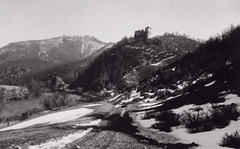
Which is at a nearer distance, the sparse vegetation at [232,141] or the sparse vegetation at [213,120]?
the sparse vegetation at [232,141]

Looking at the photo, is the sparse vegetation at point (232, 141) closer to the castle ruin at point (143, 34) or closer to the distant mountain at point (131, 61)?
the distant mountain at point (131, 61)

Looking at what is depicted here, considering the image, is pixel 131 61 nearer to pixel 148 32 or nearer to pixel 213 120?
pixel 148 32

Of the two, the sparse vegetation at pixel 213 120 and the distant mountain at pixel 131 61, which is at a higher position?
the distant mountain at pixel 131 61

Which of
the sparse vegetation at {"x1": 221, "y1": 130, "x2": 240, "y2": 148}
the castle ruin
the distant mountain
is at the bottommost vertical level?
the sparse vegetation at {"x1": 221, "y1": 130, "x2": 240, "y2": 148}

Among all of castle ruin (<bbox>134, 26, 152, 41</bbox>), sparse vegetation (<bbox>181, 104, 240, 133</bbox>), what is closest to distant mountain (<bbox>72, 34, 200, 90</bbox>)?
castle ruin (<bbox>134, 26, 152, 41</bbox>)

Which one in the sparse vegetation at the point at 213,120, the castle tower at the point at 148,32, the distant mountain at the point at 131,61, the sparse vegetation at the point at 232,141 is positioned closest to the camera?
the sparse vegetation at the point at 232,141

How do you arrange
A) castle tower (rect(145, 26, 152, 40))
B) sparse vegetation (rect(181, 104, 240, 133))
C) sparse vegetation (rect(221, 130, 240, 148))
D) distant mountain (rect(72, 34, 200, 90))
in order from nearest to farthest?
sparse vegetation (rect(221, 130, 240, 148)) < sparse vegetation (rect(181, 104, 240, 133)) < distant mountain (rect(72, 34, 200, 90)) < castle tower (rect(145, 26, 152, 40))

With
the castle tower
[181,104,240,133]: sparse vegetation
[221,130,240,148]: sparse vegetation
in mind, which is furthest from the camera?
the castle tower

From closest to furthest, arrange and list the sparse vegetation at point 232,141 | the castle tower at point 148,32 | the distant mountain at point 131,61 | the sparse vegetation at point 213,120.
Result: the sparse vegetation at point 232,141 < the sparse vegetation at point 213,120 < the distant mountain at point 131,61 < the castle tower at point 148,32

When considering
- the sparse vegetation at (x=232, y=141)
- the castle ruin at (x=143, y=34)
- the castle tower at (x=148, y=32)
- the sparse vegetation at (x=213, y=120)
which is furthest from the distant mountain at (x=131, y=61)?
the sparse vegetation at (x=232, y=141)

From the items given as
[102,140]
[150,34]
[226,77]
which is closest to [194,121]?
[102,140]

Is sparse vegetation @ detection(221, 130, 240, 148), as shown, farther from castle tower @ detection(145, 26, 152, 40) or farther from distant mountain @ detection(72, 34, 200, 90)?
castle tower @ detection(145, 26, 152, 40)
